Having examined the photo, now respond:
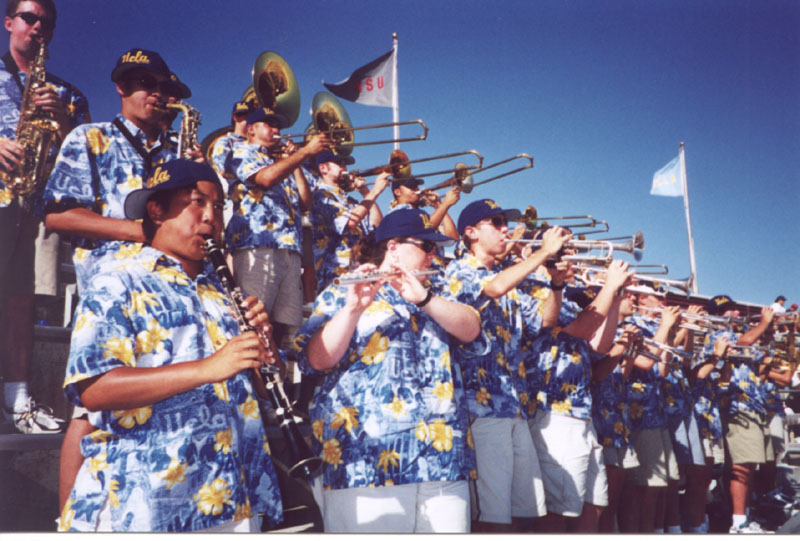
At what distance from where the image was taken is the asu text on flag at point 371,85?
456cm

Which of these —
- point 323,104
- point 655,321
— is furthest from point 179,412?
point 655,321

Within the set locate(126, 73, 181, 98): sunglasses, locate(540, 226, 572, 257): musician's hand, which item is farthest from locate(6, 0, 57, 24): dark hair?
locate(540, 226, 572, 257): musician's hand

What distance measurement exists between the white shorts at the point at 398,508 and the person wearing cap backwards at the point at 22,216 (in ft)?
4.33

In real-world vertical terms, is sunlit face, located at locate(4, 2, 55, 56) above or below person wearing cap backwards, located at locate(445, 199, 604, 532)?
above

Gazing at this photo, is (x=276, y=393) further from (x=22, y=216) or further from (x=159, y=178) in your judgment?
(x=22, y=216)

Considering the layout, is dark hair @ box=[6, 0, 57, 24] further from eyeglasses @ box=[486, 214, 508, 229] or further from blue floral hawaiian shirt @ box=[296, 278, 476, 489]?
eyeglasses @ box=[486, 214, 508, 229]

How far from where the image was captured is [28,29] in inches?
123

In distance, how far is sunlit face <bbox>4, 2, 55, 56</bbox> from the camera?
311 centimetres

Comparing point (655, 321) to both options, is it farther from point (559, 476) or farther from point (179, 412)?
point (179, 412)

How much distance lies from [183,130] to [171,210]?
3.45 feet

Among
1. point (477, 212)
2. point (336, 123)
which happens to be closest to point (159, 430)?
point (477, 212)

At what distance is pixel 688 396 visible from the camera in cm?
513

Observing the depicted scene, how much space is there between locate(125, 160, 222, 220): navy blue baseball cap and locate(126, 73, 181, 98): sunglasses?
2.89ft

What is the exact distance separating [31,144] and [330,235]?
1.68 m
